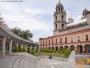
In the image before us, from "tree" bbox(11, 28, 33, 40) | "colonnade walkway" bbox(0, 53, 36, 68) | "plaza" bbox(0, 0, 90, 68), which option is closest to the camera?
"colonnade walkway" bbox(0, 53, 36, 68)

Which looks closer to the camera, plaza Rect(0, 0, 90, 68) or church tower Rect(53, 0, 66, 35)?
plaza Rect(0, 0, 90, 68)

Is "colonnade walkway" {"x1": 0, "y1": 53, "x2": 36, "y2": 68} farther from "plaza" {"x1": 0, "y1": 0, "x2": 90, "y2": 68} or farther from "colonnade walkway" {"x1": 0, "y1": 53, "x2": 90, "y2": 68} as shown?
"plaza" {"x1": 0, "y1": 0, "x2": 90, "y2": 68}

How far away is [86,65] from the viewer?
24219 millimetres

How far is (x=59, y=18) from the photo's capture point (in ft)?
241

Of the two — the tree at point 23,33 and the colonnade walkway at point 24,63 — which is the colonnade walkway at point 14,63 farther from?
the tree at point 23,33

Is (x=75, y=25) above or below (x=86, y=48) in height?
above

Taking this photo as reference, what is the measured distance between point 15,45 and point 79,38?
55.9 ft

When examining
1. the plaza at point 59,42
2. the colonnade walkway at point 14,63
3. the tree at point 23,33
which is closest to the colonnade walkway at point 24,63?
the colonnade walkway at point 14,63

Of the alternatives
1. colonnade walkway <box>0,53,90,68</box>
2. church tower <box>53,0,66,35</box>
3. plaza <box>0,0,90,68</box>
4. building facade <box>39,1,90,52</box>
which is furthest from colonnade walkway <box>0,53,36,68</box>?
church tower <box>53,0,66,35</box>

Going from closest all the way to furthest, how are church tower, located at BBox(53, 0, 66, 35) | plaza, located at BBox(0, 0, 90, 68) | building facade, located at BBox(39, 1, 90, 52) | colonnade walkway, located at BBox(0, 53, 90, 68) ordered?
colonnade walkway, located at BBox(0, 53, 90, 68), plaza, located at BBox(0, 0, 90, 68), building facade, located at BBox(39, 1, 90, 52), church tower, located at BBox(53, 0, 66, 35)

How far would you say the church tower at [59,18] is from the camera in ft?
242

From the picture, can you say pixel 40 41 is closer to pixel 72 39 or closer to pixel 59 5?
pixel 59 5

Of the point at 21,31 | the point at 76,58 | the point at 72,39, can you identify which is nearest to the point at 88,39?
the point at 72,39

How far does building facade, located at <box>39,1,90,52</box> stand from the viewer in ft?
186
